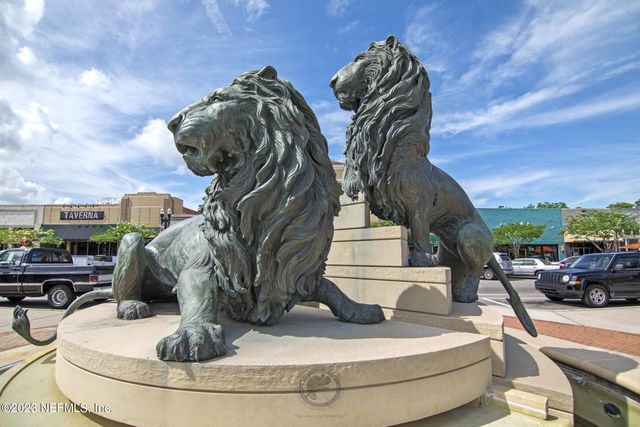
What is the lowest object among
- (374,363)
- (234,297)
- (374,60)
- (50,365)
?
(50,365)

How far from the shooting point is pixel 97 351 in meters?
1.83

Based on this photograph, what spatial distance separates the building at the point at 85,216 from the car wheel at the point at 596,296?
34.1 metres

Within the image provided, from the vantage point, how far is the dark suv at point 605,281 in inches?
417

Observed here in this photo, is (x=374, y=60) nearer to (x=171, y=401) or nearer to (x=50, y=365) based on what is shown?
(x=171, y=401)

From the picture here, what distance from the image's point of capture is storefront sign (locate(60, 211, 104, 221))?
121 feet

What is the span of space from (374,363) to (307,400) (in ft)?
1.17

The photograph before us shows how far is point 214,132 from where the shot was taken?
209 centimetres

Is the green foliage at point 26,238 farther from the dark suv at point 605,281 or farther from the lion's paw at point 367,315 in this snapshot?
the dark suv at point 605,281

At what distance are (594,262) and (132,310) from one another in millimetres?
13499

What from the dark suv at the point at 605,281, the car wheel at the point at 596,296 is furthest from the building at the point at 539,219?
the car wheel at the point at 596,296

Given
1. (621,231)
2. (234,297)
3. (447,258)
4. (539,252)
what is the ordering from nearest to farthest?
(234,297), (447,258), (621,231), (539,252)

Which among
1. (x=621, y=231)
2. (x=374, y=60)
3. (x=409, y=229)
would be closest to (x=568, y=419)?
(x=409, y=229)

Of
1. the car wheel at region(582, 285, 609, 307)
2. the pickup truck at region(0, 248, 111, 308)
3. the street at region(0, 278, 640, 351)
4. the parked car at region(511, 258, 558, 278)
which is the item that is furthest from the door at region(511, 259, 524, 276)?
the pickup truck at region(0, 248, 111, 308)

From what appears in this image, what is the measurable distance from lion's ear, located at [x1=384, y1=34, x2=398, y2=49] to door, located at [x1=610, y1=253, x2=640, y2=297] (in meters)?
11.4
